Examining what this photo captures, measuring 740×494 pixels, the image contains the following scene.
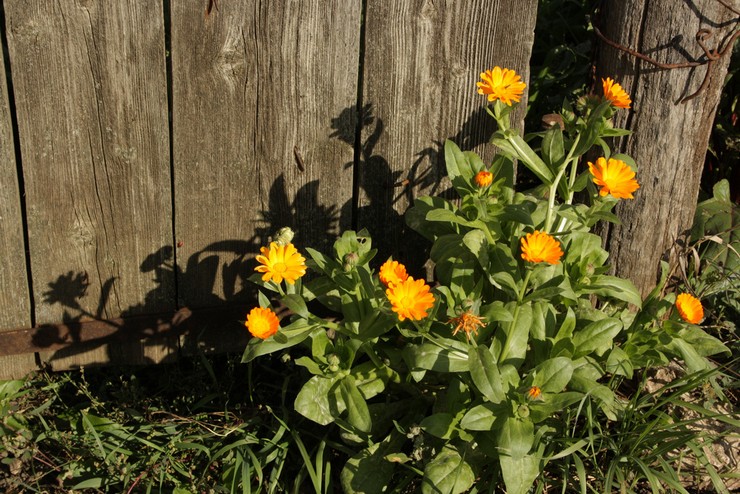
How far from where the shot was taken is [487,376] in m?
2.24

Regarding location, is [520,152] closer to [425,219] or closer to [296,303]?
[425,219]

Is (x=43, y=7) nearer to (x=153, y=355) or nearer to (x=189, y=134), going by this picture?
(x=189, y=134)

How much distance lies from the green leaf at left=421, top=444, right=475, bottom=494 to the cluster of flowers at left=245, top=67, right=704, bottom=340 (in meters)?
0.34

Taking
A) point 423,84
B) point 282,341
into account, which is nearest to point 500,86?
point 423,84

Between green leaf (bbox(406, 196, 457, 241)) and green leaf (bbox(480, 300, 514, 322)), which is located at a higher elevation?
green leaf (bbox(406, 196, 457, 241))

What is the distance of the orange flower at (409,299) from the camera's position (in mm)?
2217

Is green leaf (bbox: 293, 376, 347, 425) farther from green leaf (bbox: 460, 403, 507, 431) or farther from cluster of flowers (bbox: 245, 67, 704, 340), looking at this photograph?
green leaf (bbox: 460, 403, 507, 431)

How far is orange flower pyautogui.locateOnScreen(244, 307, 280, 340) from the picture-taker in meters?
2.29

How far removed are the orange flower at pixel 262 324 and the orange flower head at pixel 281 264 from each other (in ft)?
0.33

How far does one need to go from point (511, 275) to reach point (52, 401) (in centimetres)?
170

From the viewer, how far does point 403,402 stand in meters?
2.63

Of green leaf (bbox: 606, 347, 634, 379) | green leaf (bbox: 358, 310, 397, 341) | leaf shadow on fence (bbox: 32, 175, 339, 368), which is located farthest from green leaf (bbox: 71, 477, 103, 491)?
green leaf (bbox: 606, 347, 634, 379)

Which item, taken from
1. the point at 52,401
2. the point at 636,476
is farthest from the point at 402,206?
the point at 52,401

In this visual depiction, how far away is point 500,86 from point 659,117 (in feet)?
2.16
